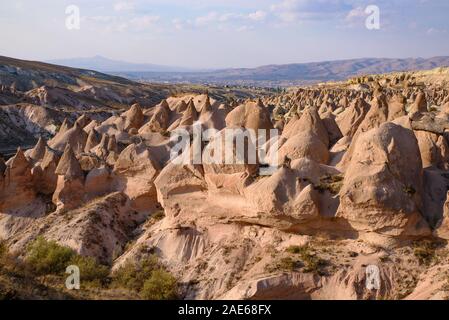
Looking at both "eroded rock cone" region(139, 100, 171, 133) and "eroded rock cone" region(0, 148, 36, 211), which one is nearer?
"eroded rock cone" region(0, 148, 36, 211)

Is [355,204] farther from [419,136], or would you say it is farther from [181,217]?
[181,217]

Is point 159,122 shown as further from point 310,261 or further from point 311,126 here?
point 310,261

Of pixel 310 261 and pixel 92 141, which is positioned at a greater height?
pixel 92 141

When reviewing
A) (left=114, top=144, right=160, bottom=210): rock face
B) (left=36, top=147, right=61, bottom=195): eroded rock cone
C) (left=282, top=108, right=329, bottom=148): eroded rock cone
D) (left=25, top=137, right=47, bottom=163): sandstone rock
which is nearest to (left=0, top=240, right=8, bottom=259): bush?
(left=36, top=147, right=61, bottom=195): eroded rock cone

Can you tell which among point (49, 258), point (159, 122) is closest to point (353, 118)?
point (159, 122)

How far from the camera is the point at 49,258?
18516 millimetres

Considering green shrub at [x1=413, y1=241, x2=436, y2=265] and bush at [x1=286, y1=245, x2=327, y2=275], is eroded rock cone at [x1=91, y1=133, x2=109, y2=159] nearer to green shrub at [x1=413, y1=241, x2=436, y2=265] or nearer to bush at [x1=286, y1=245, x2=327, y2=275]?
bush at [x1=286, y1=245, x2=327, y2=275]

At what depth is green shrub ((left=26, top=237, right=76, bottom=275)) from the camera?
18.4 m

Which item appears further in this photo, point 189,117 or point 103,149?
point 189,117

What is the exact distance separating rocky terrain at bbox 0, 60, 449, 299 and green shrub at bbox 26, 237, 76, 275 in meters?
0.77

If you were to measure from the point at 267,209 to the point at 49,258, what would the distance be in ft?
27.5

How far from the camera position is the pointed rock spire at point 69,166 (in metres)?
23.0
